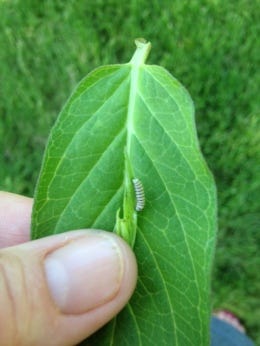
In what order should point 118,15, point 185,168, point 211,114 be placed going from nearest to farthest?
point 185,168
point 211,114
point 118,15

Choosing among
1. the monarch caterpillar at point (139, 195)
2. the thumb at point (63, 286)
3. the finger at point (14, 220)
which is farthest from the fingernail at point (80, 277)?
the finger at point (14, 220)

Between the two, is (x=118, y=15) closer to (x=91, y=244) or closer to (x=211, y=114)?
(x=211, y=114)

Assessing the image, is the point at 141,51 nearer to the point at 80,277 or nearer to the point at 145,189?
the point at 145,189

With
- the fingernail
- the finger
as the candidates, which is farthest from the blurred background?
the fingernail

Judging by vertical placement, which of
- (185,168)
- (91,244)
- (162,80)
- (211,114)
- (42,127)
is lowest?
(42,127)

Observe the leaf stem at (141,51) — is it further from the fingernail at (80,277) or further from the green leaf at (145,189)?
the fingernail at (80,277)

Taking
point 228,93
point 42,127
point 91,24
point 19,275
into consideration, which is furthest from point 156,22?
point 19,275
